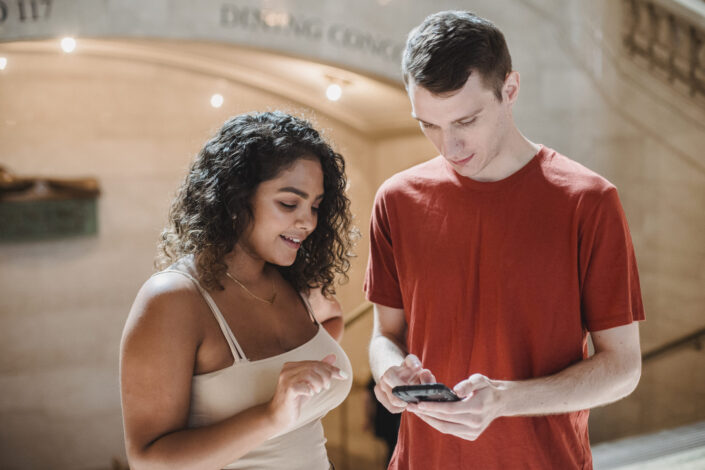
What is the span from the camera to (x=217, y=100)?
24.1ft

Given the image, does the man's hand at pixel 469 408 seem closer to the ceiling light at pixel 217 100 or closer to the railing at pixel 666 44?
the railing at pixel 666 44

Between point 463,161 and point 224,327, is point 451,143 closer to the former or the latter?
point 463,161

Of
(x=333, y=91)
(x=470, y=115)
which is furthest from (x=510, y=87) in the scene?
(x=333, y=91)

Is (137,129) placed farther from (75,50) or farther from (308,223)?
(308,223)

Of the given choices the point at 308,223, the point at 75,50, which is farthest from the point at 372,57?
the point at 308,223

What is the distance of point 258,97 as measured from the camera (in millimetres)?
7594

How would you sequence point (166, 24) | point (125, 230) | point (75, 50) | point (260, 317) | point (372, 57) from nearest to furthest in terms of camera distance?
1. point (260, 317)
2. point (166, 24)
3. point (372, 57)
4. point (75, 50)
5. point (125, 230)

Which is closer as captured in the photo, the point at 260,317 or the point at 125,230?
the point at 260,317

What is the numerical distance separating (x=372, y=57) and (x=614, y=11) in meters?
2.52

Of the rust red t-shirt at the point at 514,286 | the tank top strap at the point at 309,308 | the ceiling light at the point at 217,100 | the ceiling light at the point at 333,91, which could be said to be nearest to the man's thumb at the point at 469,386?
the rust red t-shirt at the point at 514,286

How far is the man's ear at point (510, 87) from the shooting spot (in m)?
1.95

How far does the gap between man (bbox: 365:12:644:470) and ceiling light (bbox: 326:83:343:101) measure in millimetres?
5196

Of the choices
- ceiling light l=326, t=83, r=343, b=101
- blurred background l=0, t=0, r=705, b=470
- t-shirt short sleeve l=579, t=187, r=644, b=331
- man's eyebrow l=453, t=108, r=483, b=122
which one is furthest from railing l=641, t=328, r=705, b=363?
man's eyebrow l=453, t=108, r=483, b=122

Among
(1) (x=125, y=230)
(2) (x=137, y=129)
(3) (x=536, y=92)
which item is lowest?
(1) (x=125, y=230)
